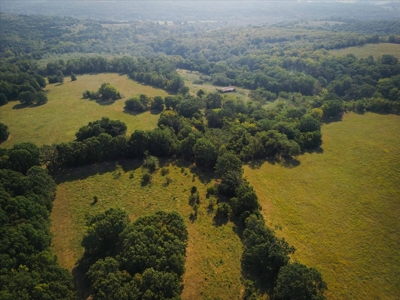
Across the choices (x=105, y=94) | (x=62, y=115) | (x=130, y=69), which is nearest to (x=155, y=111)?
(x=105, y=94)

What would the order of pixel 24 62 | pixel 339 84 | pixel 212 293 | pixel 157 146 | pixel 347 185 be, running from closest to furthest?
pixel 212 293
pixel 347 185
pixel 157 146
pixel 339 84
pixel 24 62

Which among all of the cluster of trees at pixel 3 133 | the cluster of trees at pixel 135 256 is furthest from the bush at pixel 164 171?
the cluster of trees at pixel 3 133

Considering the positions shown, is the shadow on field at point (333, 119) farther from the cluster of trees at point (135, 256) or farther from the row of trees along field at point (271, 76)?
the cluster of trees at point (135, 256)

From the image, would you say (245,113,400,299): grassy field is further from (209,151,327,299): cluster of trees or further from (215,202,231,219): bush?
(215,202,231,219): bush

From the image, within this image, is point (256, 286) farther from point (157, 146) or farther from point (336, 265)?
point (157, 146)

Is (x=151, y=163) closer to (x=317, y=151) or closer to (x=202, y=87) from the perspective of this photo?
(x=317, y=151)

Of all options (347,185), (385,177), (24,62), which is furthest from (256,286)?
(24,62)
